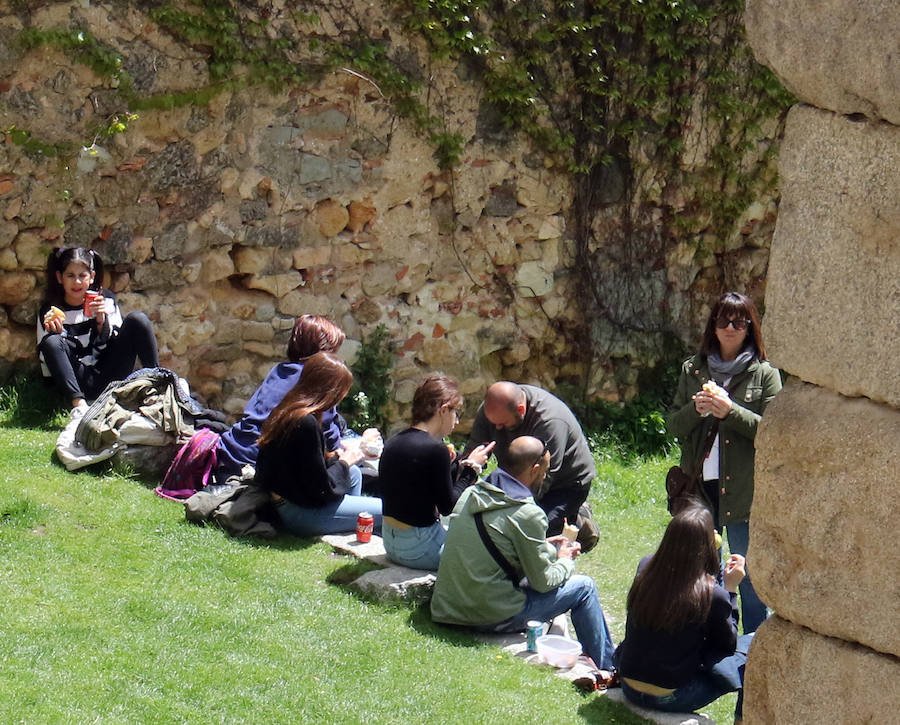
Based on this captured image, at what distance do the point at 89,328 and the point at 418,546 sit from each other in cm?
291

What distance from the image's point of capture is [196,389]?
28.5 feet

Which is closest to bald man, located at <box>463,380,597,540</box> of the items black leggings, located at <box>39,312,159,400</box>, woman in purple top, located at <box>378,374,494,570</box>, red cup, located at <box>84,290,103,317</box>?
woman in purple top, located at <box>378,374,494,570</box>

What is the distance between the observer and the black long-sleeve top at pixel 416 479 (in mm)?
6160

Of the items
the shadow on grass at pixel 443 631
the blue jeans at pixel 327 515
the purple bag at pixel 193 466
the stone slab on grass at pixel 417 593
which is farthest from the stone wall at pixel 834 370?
the purple bag at pixel 193 466

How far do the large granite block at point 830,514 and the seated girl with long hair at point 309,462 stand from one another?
4111mm

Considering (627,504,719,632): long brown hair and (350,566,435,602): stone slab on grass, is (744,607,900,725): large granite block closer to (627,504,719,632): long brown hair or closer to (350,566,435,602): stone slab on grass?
(627,504,719,632): long brown hair

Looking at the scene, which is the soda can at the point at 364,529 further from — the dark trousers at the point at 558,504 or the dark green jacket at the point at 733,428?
the dark green jacket at the point at 733,428

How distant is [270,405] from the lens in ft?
23.2

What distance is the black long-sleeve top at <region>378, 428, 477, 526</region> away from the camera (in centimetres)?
616

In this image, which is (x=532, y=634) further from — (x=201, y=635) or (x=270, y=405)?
(x=270, y=405)

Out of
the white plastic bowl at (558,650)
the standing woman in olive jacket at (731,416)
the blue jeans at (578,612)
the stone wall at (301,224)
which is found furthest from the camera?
the stone wall at (301,224)

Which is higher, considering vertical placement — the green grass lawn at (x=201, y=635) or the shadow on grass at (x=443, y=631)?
the green grass lawn at (x=201, y=635)

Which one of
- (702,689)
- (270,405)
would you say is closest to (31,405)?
(270,405)

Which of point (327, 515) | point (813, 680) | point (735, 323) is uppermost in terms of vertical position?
point (735, 323)
